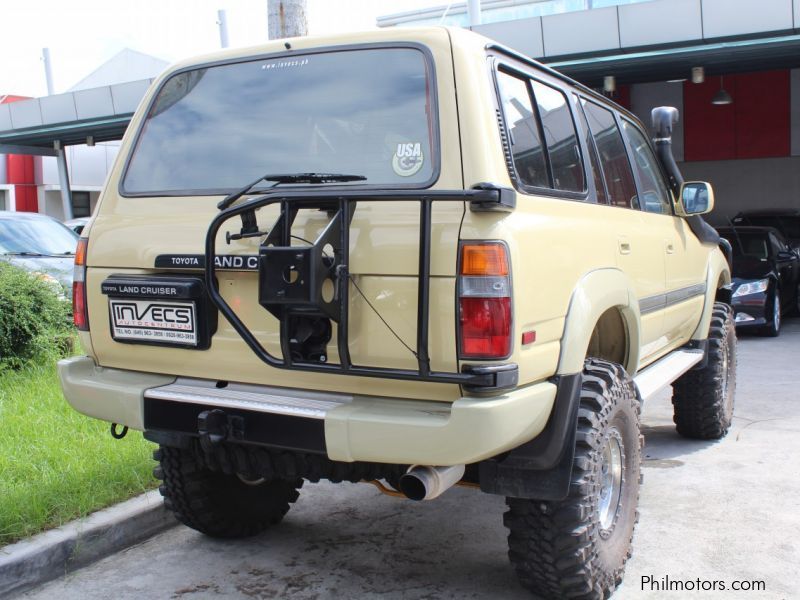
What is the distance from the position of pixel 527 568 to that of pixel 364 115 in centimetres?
176

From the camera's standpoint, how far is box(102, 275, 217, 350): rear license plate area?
117 inches

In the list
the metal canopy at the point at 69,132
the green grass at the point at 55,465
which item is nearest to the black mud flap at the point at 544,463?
the green grass at the point at 55,465

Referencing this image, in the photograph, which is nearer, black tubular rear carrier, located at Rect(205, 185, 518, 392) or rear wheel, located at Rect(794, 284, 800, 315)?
black tubular rear carrier, located at Rect(205, 185, 518, 392)

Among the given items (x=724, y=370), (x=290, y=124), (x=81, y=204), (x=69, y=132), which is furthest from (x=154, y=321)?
(x=81, y=204)

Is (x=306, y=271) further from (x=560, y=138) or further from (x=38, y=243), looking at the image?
(x=38, y=243)

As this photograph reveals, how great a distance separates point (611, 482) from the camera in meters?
3.27

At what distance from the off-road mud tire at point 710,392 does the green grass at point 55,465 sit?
3.35m

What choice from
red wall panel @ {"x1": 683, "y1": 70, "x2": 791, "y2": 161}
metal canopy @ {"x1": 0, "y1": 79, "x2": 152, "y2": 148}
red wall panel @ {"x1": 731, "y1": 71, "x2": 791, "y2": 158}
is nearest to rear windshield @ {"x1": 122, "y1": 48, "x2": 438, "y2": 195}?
metal canopy @ {"x1": 0, "y1": 79, "x2": 152, "y2": 148}

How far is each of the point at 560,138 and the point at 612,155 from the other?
78 cm

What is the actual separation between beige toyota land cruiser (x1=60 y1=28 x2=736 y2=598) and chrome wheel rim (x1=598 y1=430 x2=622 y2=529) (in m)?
0.01

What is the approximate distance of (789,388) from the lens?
7.29 meters

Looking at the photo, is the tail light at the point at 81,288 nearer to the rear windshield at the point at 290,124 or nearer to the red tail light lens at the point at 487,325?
the rear windshield at the point at 290,124

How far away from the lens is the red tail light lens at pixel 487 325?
2.54 meters

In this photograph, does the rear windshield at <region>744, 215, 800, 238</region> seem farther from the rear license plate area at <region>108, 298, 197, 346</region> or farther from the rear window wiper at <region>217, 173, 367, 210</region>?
the rear license plate area at <region>108, 298, 197, 346</region>
